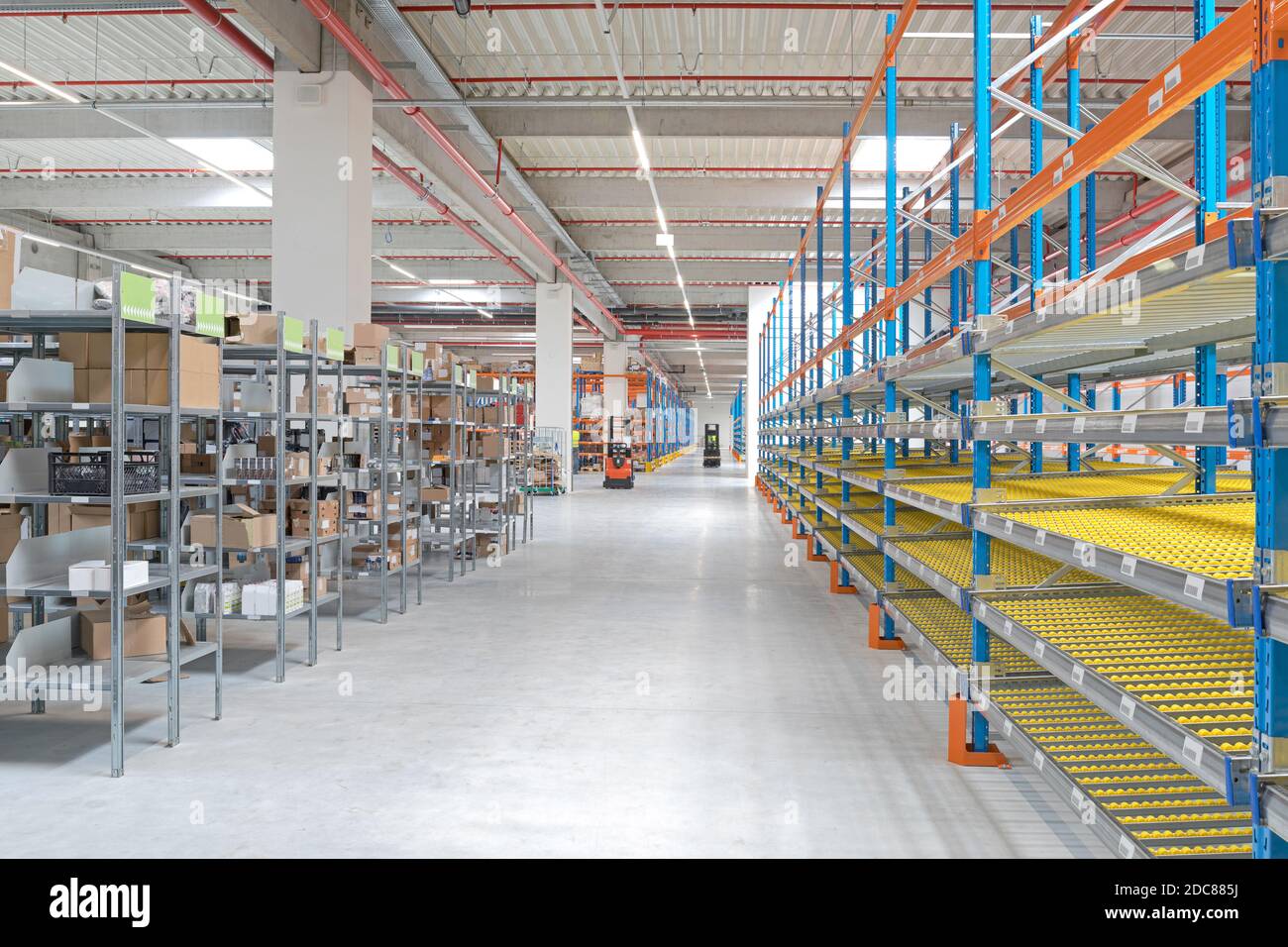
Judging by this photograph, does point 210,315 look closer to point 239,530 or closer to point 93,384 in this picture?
point 93,384

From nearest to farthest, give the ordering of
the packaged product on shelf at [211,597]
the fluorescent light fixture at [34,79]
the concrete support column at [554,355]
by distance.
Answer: the packaged product on shelf at [211,597] → the fluorescent light fixture at [34,79] → the concrete support column at [554,355]

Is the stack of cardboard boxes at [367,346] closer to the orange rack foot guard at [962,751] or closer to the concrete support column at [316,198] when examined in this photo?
the concrete support column at [316,198]

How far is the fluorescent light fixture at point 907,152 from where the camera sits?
446 inches

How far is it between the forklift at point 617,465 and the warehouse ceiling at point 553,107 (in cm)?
814

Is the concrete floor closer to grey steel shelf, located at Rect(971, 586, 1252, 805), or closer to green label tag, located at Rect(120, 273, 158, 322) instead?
grey steel shelf, located at Rect(971, 586, 1252, 805)

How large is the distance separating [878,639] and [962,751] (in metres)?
2.36

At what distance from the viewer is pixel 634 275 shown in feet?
71.8

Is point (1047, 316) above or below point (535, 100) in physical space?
below

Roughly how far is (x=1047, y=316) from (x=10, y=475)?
4575 millimetres

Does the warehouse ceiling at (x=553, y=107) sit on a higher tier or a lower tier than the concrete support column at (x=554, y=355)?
higher

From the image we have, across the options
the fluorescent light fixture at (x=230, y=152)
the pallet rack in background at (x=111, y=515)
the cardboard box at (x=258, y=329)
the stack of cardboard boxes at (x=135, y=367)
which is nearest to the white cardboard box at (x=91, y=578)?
the pallet rack in background at (x=111, y=515)

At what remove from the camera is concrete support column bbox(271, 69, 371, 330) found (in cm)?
903
